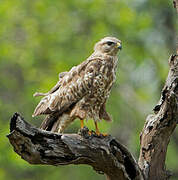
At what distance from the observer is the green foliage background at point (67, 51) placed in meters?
14.3

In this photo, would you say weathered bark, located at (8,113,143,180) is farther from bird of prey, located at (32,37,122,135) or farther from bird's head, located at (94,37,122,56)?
bird's head, located at (94,37,122,56)

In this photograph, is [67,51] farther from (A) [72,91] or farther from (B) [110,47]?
(A) [72,91]

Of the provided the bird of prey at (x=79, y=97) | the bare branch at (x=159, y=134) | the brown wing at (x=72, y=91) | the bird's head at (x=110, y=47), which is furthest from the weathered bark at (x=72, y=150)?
the bird's head at (x=110, y=47)

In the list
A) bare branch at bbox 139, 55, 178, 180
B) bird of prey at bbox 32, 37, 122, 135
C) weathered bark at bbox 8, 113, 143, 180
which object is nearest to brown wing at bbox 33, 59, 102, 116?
bird of prey at bbox 32, 37, 122, 135

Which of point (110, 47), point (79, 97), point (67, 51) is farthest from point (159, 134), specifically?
point (67, 51)

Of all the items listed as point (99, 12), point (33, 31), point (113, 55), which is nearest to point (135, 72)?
point (99, 12)

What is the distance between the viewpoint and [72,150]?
16.1ft

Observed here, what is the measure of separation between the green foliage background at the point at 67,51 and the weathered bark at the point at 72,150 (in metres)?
8.59

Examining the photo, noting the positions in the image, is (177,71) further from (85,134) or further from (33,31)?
(33,31)

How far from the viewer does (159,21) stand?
1725 cm

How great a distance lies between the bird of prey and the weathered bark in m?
0.97

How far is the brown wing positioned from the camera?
616 centimetres

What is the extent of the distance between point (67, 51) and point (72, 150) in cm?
1011

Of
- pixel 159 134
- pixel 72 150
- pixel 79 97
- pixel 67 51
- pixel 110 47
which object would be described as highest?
pixel 67 51
